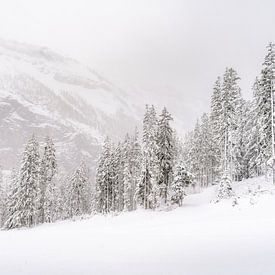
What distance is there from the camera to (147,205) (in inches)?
1891

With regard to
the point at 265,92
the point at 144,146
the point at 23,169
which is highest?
the point at 265,92

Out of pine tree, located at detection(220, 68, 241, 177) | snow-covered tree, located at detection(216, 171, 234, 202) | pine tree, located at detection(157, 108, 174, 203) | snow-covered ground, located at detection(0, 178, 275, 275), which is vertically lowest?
snow-covered ground, located at detection(0, 178, 275, 275)

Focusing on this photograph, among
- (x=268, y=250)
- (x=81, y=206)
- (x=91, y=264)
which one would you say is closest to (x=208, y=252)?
(x=268, y=250)

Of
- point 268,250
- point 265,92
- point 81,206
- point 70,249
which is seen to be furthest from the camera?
point 81,206

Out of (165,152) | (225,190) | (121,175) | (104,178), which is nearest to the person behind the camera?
(225,190)

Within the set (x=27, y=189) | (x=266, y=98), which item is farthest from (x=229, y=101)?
(x=27, y=189)

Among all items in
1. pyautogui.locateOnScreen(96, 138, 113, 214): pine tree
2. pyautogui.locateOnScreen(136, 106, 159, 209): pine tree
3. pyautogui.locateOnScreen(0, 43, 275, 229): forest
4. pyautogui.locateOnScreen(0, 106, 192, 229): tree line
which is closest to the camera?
pyautogui.locateOnScreen(0, 43, 275, 229): forest

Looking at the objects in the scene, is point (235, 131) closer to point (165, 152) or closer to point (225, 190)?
point (165, 152)

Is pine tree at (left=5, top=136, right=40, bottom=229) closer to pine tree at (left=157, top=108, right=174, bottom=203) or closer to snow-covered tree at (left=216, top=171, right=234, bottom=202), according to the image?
pine tree at (left=157, top=108, right=174, bottom=203)

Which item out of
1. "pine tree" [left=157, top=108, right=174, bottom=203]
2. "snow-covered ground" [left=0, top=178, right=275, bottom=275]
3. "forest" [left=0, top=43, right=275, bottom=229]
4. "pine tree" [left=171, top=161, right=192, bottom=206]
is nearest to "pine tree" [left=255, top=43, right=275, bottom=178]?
"forest" [left=0, top=43, right=275, bottom=229]

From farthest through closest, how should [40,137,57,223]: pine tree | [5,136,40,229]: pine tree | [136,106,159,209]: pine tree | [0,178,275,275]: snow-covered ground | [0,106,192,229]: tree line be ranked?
[40,137,57,223]: pine tree, [5,136,40,229]: pine tree, [0,106,192,229]: tree line, [136,106,159,209]: pine tree, [0,178,275,275]: snow-covered ground

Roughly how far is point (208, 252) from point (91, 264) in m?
5.42

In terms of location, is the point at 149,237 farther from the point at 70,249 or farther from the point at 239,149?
the point at 239,149

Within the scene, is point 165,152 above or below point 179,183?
above
